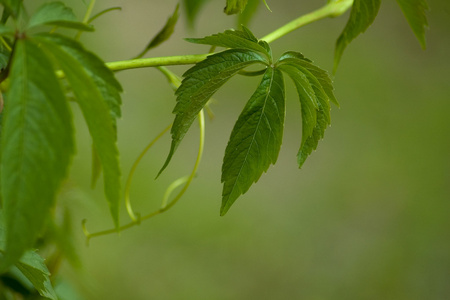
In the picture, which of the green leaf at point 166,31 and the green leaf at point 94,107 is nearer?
the green leaf at point 94,107

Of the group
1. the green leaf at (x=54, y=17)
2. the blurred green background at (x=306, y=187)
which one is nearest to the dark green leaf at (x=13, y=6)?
the green leaf at (x=54, y=17)

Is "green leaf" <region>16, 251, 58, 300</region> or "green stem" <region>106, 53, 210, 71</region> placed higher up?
"green stem" <region>106, 53, 210, 71</region>

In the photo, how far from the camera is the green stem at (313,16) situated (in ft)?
1.13

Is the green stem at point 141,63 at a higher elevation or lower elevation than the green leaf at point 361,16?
lower

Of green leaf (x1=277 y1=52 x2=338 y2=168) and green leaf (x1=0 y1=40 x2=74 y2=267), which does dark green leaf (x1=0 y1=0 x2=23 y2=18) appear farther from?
green leaf (x1=277 y1=52 x2=338 y2=168)

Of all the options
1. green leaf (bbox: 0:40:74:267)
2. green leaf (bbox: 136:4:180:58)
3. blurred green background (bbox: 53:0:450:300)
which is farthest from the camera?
blurred green background (bbox: 53:0:450:300)

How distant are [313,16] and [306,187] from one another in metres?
1.17

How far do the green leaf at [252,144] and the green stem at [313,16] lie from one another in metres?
0.09

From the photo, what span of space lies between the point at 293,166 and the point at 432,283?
1.64ft

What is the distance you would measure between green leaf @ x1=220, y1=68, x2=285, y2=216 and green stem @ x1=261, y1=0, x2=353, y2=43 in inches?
3.4

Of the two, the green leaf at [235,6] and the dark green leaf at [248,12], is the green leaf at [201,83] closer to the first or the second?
the green leaf at [235,6]

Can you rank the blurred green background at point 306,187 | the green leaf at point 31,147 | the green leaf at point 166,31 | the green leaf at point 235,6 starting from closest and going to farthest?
the green leaf at point 31,147, the green leaf at point 235,6, the green leaf at point 166,31, the blurred green background at point 306,187

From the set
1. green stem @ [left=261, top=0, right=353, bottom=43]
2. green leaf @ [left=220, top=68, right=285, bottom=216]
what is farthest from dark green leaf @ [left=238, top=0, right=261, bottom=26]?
green leaf @ [left=220, top=68, right=285, bottom=216]

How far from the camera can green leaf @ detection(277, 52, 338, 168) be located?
26 cm
